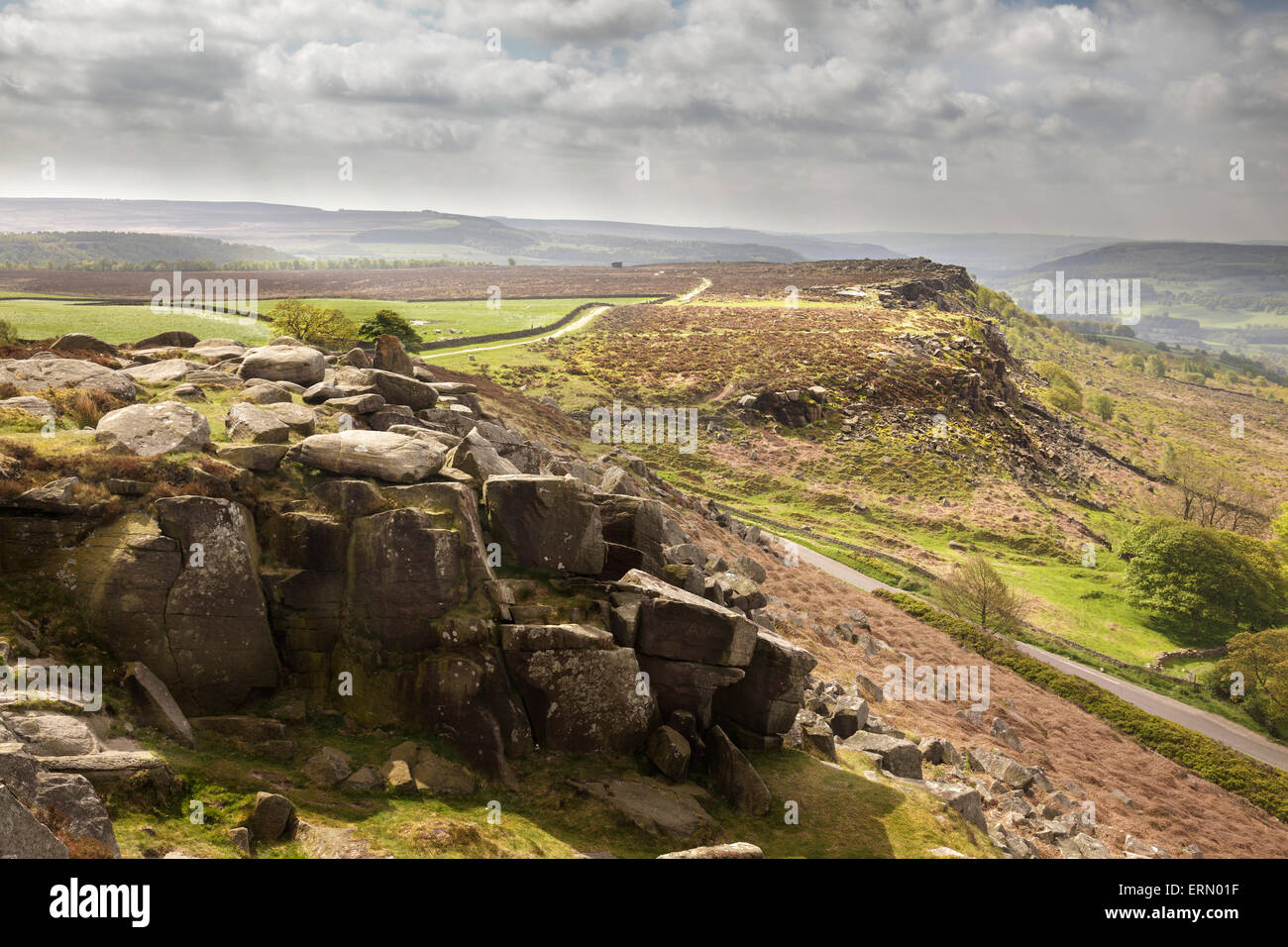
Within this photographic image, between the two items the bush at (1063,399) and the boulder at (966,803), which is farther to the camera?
the bush at (1063,399)

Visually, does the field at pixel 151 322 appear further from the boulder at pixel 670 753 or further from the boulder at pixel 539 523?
the boulder at pixel 670 753

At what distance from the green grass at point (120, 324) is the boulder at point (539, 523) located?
44.2m

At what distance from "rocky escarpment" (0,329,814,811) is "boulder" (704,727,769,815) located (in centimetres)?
6

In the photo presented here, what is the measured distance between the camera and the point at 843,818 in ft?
68.1

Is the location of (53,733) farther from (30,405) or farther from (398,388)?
(398,388)

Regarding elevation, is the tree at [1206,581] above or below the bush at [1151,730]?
above

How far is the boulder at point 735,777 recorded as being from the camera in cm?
2038

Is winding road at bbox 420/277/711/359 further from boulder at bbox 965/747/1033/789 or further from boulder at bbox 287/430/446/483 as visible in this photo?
boulder at bbox 965/747/1033/789

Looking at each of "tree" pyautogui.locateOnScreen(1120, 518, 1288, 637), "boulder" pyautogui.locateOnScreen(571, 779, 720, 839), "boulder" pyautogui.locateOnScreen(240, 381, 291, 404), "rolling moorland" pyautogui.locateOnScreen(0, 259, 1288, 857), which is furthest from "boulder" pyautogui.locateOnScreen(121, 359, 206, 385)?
"tree" pyautogui.locateOnScreen(1120, 518, 1288, 637)

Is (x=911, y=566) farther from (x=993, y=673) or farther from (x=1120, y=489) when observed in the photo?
(x=1120, y=489)

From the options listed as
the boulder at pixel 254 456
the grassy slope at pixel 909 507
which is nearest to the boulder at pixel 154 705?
the boulder at pixel 254 456

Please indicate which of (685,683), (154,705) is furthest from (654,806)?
(154,705)

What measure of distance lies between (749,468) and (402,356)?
56743mm

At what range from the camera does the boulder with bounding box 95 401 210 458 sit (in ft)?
65.0
